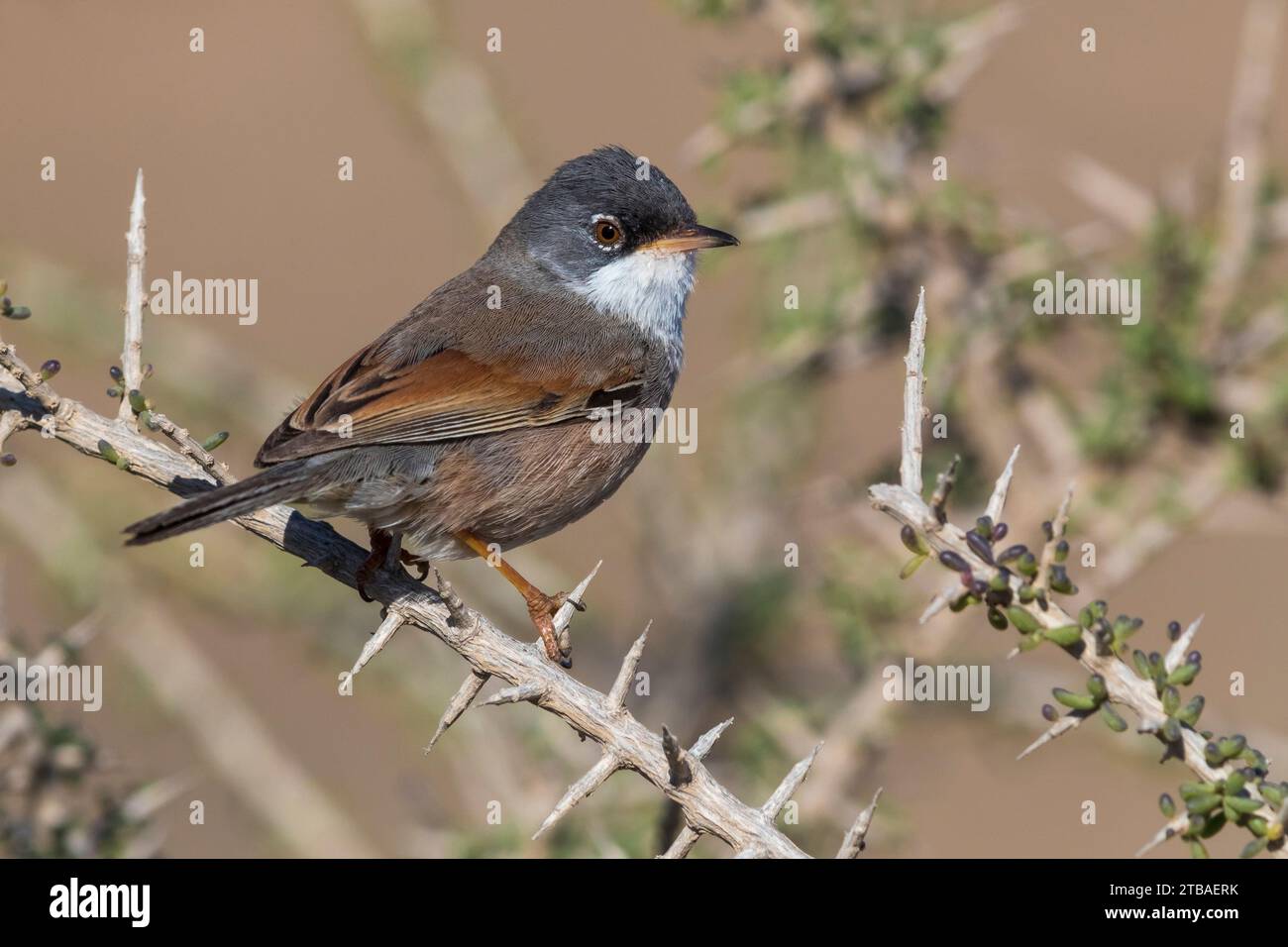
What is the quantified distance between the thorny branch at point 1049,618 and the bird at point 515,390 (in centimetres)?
168

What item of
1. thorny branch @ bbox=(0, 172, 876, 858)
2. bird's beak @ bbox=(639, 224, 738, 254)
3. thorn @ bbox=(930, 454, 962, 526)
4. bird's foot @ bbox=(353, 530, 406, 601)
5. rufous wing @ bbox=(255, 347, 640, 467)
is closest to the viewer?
thorn @ bbox=(930, 454, 962, 526)

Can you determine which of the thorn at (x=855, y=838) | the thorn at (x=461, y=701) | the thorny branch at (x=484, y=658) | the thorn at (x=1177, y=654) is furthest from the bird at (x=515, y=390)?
the thorn at (x=1177, y=654)

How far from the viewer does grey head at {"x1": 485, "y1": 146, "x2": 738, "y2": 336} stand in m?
5.51

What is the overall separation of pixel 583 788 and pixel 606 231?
2962 mm

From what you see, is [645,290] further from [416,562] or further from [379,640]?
[379,640]

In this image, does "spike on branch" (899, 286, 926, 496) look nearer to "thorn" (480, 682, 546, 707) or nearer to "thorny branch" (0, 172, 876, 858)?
"thorny branch" (0, 172, 876, 858)

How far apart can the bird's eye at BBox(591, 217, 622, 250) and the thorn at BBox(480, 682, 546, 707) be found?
2551 millimetres

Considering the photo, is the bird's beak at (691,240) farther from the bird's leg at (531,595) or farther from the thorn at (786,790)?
the thorn at (786,790)

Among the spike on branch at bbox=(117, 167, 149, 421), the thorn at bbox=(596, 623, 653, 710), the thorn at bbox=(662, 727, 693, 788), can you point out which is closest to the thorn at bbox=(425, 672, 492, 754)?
the thorn at bbox=(596, 623, 653, 710)

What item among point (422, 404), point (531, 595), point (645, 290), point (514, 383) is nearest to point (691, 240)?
point (645, 290)

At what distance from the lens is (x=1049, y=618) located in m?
2.91

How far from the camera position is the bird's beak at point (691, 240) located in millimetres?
5277

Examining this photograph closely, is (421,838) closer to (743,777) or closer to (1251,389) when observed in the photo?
(743,777)

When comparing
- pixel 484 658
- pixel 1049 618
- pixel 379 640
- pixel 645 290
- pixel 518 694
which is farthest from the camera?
pixel 645 290
